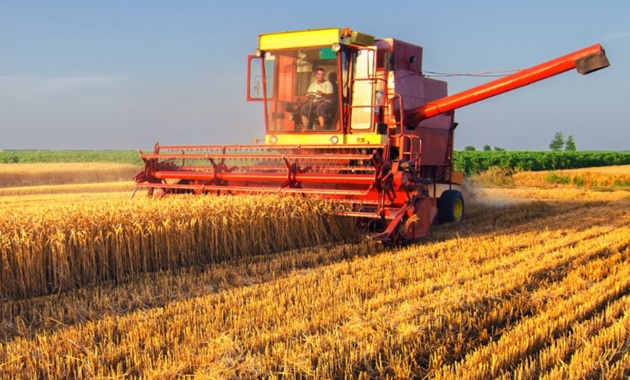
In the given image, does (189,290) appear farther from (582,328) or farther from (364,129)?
(364,129)

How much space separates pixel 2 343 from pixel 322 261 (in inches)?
127

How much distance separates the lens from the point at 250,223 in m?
6.92

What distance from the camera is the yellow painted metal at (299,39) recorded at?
845 cm

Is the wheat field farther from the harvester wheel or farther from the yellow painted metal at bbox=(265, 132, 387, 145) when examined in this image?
the harvester wheel

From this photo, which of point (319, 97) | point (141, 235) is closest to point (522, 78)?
point (319, 97)

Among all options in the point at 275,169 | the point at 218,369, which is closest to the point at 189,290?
the point at 218,369

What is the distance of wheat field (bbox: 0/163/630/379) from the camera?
11.0ft

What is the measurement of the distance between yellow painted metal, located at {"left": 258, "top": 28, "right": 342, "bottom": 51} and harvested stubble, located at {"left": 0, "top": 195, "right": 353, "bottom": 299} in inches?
91.5

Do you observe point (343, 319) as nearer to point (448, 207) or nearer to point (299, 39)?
point (299, 39)

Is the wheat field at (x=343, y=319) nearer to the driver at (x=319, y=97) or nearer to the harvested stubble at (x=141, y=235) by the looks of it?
the harvested stubble at (x=141, y=235)

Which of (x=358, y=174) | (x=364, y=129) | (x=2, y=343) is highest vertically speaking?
(x=364, y=129)

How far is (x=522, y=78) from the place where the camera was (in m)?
8.35

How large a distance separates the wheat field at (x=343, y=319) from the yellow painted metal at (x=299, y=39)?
3.10m

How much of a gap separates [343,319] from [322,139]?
4.90 metres
